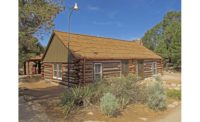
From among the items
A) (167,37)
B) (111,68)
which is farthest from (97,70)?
(167,37)

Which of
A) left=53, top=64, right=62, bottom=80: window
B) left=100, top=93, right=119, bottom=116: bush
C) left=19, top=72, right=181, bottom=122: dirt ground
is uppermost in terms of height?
left=53, top=64, right=62, bottom=80: window

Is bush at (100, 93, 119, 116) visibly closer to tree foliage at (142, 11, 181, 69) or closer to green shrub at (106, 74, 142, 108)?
green shrub at (106, 74, 142, 108)

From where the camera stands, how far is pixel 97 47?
3.78m

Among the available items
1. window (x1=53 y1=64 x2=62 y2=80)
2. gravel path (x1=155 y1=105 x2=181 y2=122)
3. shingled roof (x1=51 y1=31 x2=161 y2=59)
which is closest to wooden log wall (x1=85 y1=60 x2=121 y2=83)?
shingled roof (x1=51 y1=31 x2=161 y2=59)

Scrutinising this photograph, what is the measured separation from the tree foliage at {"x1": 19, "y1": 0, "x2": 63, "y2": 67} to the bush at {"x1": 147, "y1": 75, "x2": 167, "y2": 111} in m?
1.56

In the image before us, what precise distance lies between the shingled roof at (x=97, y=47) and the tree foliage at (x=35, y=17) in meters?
1.16

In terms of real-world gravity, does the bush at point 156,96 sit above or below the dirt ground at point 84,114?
above

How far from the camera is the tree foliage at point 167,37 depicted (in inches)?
102

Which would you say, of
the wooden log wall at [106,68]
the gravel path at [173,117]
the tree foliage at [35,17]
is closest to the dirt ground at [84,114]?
the gravel path at [173,117]

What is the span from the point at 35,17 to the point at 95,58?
1.84 meters

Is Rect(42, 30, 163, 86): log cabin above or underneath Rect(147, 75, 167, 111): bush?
above

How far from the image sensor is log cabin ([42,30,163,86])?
362 cm

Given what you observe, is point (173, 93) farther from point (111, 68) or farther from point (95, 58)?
point (95, 58)

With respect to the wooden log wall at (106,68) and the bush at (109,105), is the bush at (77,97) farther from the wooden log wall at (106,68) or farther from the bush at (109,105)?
the wooden log wall at (106,68)
